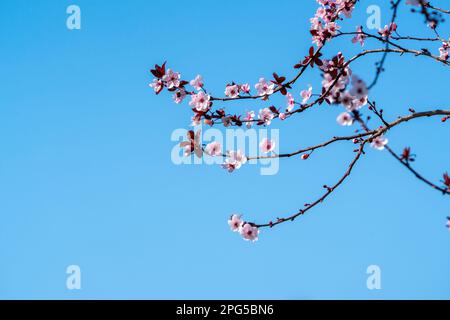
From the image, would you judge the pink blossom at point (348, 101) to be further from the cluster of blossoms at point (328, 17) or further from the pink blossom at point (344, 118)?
the cluster of blossoms at point (328, 17)

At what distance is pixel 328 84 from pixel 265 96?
1.48 m

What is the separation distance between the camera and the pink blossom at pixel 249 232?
448 cm

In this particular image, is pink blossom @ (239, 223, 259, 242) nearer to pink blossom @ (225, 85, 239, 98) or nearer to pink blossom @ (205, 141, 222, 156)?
pink blossom @ (205, 141, 222, 156)

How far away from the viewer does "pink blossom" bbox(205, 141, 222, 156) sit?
4.67 m

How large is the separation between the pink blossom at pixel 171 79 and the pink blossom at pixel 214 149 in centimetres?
111

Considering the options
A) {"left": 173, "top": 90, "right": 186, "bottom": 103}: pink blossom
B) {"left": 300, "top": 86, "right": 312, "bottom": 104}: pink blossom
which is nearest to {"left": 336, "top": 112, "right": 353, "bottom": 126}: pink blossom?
{"left": 300, "top": 86, "right": 312, "bottom": 104}: pink blossom

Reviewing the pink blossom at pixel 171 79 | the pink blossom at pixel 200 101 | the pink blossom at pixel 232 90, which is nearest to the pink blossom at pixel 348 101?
the pink blossom at pixel 200 101

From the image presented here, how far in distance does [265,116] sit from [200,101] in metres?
0.76

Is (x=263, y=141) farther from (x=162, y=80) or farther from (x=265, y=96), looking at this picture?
(x=162, y=80)
